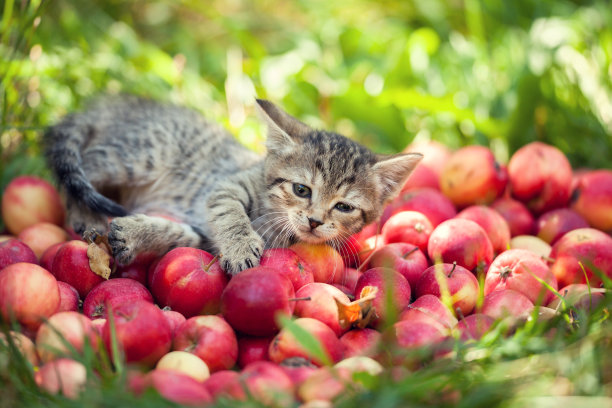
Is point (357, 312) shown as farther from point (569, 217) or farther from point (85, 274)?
point (569, 217)

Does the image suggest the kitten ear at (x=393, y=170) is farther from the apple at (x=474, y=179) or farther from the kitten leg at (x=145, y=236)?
the kitten leg at (x=145, y=236)

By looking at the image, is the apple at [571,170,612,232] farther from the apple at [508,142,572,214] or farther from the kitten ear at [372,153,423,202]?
the kitten ear at [372,153,423,202]

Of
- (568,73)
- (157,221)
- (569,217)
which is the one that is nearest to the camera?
(157,221)

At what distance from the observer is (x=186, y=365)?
1769 mm

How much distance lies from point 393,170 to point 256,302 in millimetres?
1256

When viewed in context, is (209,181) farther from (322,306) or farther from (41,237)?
(322,306)

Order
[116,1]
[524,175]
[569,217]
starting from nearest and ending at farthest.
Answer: [569,217] → [524,175] → [116,1]

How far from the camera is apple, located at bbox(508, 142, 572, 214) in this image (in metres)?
3.19

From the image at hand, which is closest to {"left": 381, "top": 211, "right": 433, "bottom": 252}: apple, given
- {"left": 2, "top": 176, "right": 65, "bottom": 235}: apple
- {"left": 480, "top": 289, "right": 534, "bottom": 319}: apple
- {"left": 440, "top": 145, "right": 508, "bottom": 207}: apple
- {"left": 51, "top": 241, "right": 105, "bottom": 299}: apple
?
{"left": 440, "top": 145, "right": 508, "bottom": 207}: apple

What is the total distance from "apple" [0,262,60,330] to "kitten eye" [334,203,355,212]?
1367 mm

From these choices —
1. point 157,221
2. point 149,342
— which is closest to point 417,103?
point 157,221

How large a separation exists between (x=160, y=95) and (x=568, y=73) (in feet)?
11.0

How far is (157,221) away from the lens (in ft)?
8.77

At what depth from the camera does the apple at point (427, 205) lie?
301 centimetres
